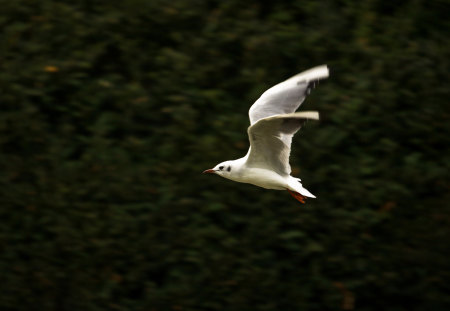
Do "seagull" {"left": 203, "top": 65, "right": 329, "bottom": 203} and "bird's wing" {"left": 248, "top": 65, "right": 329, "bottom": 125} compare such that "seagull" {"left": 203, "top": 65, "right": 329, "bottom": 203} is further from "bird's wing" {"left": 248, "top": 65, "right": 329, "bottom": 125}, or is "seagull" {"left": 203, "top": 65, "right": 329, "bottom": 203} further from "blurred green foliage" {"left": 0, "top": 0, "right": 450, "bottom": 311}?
"blurred green foliage" {"left": 0, "top": 0, "right": 450, "bottom": 311}

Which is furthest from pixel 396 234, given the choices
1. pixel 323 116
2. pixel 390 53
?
pixel 390 53

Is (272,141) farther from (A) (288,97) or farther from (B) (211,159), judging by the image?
(B) (211,159)

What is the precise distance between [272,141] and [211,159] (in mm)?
1980

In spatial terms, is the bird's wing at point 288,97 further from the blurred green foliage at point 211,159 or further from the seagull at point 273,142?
the blurred green foliage at point 211,159

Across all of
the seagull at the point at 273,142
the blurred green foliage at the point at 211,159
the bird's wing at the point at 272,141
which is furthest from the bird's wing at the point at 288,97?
the blurred green foliage at the point at 211,159

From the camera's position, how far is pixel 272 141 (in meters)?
4.18

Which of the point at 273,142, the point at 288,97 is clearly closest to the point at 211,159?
the point at 288,97

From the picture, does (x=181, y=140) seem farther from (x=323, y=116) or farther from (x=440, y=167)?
(x=440, y=167)

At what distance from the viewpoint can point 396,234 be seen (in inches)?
237

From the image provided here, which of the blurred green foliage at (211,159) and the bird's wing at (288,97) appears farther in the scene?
the blurred green foliage at (211,159)

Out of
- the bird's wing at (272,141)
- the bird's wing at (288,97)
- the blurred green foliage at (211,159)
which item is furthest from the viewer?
the blurred green foliage at (211,159)

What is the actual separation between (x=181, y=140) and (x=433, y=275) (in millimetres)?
2218

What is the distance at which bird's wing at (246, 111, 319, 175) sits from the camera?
3961 millimetres

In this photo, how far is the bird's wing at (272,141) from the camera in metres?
3.96
